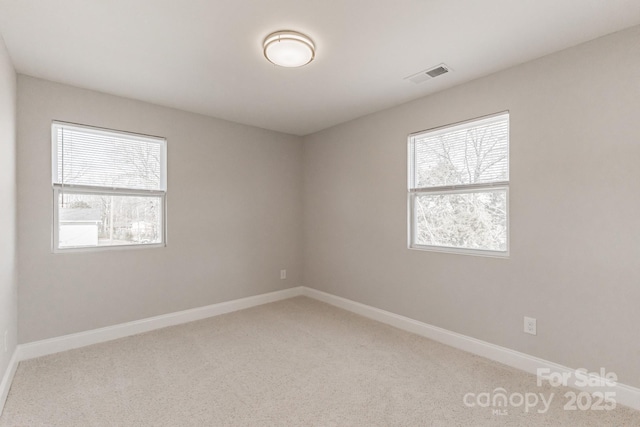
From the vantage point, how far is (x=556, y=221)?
238 cm

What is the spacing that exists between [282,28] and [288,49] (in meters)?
0.15

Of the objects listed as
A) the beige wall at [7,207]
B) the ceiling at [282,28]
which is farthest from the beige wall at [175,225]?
the ceiling at [282,28]

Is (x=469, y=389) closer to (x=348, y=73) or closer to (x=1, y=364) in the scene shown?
(x=348, y=73)

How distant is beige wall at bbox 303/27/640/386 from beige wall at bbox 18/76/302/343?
1780mm

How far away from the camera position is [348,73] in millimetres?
2742

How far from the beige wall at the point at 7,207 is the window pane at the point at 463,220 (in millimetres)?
3438

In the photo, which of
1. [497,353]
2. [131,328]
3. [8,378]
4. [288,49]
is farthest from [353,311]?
[8,378]

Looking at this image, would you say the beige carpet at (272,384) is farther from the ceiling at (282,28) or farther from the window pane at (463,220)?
the ceiling at (282,28)

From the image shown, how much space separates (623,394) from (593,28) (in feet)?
7.98

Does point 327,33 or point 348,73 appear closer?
point 327,33

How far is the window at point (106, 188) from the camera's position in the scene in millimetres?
2953

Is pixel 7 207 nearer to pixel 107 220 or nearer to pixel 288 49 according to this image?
pixel 107 220

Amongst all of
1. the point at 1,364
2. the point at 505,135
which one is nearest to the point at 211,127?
the point at 1,364

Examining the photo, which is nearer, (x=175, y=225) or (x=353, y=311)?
(x=175, y=225)
